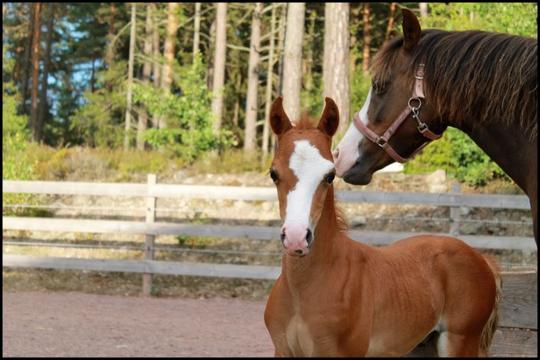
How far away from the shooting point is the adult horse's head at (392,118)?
2779 millimetres

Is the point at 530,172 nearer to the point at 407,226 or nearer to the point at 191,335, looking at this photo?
the point at 191,335

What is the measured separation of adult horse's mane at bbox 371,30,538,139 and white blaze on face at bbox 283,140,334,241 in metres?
0.52

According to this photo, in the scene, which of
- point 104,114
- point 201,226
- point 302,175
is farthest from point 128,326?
point 104,114

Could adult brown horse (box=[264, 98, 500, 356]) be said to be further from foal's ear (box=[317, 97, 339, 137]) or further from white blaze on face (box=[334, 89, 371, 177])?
white blaze on face (box=[334, 89, 371, 177])

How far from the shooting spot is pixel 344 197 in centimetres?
945

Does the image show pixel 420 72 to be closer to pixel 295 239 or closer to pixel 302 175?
pixel 302 175

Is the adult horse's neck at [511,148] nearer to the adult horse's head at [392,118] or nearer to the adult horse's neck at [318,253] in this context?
the adult horse's head at [392,118]

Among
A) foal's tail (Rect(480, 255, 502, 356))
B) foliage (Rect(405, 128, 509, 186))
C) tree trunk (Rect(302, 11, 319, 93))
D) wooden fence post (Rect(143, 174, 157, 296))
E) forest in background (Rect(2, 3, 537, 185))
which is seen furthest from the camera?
A: tree trunk (Rect(302, 11, 319, 93))

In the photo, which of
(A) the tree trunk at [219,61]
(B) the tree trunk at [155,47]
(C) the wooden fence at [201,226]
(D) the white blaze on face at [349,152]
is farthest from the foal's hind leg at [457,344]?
(B) the tree trunk at [155,47]

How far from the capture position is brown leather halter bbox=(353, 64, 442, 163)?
2762 millimetres

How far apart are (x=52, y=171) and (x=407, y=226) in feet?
25.5

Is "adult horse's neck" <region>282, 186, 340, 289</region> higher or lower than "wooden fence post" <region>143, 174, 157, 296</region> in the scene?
higher

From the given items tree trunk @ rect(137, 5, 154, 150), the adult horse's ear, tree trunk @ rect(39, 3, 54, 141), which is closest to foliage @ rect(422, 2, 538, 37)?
the adult horse's ear

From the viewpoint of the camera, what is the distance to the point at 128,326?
296 inches
